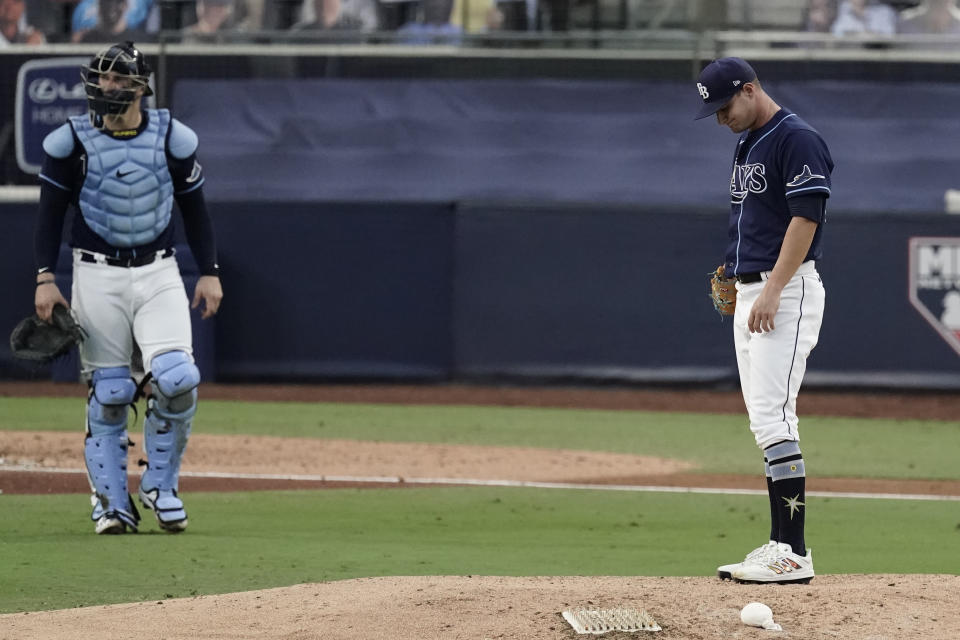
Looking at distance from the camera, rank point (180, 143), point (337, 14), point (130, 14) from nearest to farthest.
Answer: point (180, 143), point (130, 14), point (337, 14)

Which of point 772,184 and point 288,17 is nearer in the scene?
point 772,184

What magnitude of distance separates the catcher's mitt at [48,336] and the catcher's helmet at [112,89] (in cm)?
87

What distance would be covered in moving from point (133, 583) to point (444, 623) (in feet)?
5.10

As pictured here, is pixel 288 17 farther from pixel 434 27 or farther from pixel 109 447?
pixel 109 447

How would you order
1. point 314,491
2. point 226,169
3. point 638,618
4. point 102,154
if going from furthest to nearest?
point 226,169 < point 314,491 < point 102,154 < point 638,618

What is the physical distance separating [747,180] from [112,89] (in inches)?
110

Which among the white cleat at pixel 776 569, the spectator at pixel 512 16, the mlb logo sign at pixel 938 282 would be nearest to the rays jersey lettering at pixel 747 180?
the white cleat at pixel 776 569

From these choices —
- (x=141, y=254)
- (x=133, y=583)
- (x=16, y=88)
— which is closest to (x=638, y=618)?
(x=133, y=583)

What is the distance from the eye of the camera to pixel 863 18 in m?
18.5

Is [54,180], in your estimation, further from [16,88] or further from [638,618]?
[16,88]

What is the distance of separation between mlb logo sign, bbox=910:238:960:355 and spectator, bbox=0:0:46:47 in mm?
10686

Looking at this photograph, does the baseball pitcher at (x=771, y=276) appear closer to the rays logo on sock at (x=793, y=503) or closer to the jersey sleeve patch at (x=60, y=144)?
the rays logo on sock at (x=793, y=503)

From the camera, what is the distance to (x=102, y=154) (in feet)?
22.0

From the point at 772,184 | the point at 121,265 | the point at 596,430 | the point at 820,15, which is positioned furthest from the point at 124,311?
the point at 820,15
